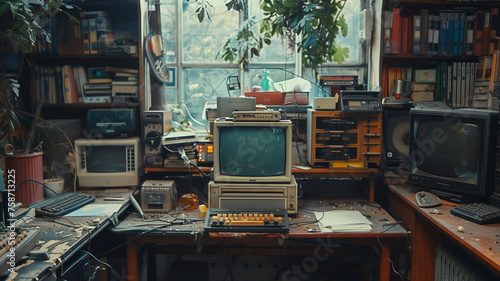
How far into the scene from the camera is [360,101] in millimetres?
2727

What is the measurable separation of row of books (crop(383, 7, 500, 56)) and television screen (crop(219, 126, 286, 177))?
1128mm

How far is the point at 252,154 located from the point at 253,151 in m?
0.02

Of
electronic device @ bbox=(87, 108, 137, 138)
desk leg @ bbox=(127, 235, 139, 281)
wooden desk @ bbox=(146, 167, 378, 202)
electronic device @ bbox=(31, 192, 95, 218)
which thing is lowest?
desk leg @ bbox=(127, 235, 139, 281)

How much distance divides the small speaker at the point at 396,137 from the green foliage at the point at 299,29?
25.7 inches

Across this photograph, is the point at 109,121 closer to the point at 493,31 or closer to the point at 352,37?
the point at 352,37

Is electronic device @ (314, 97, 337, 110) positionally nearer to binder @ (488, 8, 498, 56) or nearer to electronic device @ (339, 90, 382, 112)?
electronic device @ (339, 90, 382, 112)

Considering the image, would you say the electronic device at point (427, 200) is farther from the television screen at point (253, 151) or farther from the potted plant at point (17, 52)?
the potted plant at point (17, 52)

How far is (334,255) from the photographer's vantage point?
318cm

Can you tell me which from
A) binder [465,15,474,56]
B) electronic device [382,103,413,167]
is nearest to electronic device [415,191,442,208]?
electronic device [382,103,413,167]

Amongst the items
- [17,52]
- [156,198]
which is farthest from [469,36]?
[17,52]

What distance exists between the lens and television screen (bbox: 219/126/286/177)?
2.55m

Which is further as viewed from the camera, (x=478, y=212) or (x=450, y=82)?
(x=450, y=82)

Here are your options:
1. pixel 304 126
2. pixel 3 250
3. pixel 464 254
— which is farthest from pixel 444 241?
pixel 3 250

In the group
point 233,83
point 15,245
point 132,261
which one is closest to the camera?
point 15,245
